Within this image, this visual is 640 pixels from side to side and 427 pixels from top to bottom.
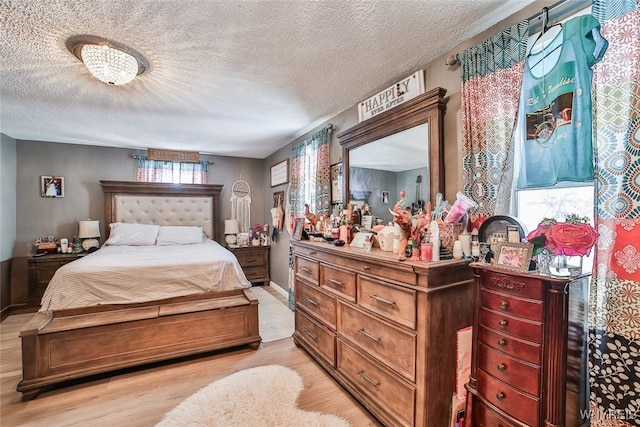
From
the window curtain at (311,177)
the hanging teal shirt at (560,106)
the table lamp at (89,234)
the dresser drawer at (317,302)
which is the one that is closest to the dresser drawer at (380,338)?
the dresser drawer at (317,302)

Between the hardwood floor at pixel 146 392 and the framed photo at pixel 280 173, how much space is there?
2590 mm

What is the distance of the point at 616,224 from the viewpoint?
1.07m

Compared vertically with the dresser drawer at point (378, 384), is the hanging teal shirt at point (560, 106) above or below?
above

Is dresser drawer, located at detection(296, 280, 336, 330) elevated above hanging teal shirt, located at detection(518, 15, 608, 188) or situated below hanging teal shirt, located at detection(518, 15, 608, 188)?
below

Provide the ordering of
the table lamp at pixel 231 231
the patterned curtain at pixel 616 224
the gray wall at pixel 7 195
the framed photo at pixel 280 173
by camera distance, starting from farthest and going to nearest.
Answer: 1. the table lamp at pixel 231 231
2. the framed photo at pixel 280 173
3. the gray wall at pixel 7 195
4. the patterned curtain at pixel 616 224

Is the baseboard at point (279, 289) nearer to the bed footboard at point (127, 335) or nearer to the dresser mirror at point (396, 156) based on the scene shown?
the bed footboard at point (127, 335)

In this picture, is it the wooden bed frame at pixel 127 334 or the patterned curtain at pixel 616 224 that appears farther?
the wooden bed frame at pixel 127 334

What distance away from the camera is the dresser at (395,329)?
57.0 inches

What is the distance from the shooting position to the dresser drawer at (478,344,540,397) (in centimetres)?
115

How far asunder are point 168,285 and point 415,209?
236cm

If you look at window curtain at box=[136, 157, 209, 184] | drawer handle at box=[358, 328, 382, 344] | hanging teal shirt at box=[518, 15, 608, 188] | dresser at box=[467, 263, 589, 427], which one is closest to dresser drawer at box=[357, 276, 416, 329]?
drawer handle at box=[358, 328, 382, 344]

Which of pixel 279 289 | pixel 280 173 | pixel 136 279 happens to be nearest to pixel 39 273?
pixel 136 279

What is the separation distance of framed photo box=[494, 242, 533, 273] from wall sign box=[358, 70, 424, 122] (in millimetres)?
1287

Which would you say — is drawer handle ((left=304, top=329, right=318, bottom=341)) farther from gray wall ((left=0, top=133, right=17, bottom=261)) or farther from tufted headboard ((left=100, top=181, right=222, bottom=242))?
gray wall ((left=0, top=133, right=17, bottom=261))
